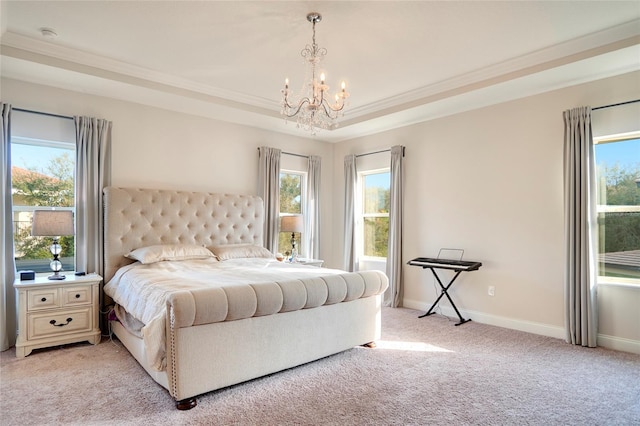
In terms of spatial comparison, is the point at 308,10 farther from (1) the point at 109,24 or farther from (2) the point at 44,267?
(2) the point at 44,267

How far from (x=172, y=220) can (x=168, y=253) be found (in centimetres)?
58

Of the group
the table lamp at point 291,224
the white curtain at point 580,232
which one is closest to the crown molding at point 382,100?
the white curtain at point 580,232

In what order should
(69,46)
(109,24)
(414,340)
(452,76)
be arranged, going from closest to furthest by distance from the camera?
(109,24) < (69,46) < (414,340) < (452,76)

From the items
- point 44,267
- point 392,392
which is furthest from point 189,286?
point 44,267

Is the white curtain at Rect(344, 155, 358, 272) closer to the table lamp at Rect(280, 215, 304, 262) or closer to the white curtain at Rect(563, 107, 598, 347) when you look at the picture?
the table lamp at Rect(280, 215, 304, 262)

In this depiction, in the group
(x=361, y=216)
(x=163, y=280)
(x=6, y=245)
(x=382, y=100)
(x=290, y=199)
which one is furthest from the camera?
(x=361, y=216)

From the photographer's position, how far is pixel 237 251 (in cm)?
448

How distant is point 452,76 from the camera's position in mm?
4012

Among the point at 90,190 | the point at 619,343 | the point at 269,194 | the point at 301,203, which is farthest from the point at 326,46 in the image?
the point at 619,343

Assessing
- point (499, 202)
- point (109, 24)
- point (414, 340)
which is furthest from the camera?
point (499, 202)

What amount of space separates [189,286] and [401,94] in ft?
11.1

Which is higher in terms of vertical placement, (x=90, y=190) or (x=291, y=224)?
(x=90, y=190)

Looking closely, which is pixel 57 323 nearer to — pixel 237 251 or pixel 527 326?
pixel 237 251

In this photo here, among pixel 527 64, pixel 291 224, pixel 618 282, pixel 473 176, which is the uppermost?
pixel 527 64
